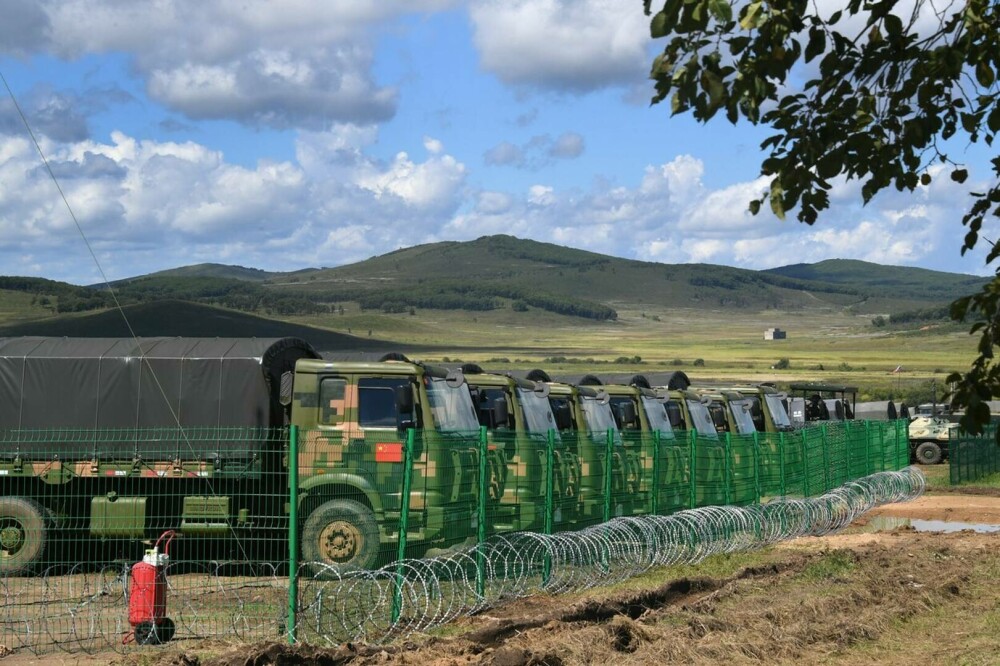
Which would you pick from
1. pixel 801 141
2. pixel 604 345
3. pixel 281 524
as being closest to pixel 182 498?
pixel 281 524

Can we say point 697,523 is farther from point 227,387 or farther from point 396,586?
point 396,586

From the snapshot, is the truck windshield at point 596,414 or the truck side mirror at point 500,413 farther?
the truck windshield at point 596,414

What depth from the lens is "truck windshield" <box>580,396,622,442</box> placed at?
2181cm

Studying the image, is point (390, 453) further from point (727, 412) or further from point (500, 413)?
point (727, 412)

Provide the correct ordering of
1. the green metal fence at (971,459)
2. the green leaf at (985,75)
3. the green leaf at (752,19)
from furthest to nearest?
the green metal fence at (971,459), the green leaf at (985,75), the green leaf at (752,19)

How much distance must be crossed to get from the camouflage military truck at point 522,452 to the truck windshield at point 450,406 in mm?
543

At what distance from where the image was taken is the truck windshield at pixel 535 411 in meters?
19.7

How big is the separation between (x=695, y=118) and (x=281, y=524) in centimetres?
1036

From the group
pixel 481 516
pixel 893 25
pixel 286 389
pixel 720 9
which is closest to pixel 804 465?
pixel 286 389

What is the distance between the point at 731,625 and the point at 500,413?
780cm

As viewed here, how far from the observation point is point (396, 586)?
1132cm

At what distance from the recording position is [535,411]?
20.0m

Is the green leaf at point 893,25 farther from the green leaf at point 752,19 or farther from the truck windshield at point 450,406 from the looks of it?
the truck windshield at point 450,406

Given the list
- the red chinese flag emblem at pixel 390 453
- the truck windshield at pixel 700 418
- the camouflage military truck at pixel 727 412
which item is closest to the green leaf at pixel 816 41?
the red chinese flag emblem at pixel 390 453
